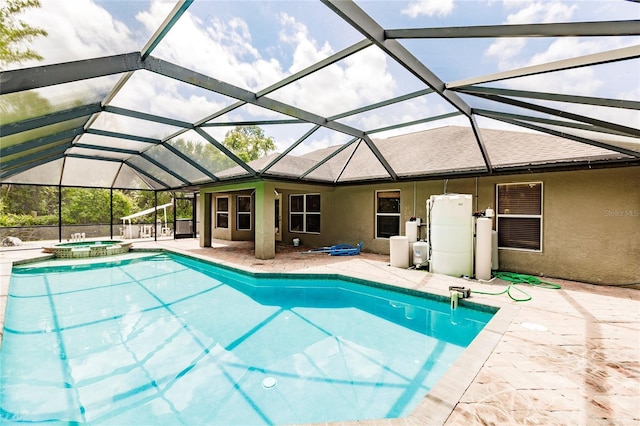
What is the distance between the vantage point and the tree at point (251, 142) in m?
25.5

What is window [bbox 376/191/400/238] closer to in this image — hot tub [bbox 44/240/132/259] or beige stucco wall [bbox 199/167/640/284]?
beige stucco wall [bbox 199/167/640/284]

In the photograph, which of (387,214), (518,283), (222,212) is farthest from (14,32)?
(222,212)

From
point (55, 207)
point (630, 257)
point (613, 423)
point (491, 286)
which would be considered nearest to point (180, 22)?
point (613, 423)

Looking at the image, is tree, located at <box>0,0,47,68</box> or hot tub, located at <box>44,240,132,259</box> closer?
tree, located at <box>0,0,47,68</box>

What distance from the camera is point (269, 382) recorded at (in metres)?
3.13

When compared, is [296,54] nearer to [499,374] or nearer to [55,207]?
[499,374]

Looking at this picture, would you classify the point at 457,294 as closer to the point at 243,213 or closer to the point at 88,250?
A: the point at 243,213

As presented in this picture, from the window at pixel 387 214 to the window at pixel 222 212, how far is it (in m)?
8.16

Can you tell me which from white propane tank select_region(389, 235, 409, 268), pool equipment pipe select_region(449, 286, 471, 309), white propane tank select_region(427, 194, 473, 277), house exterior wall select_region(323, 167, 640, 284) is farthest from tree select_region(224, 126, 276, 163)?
pool equipment pipe select_region(449, 286, 471, 309)

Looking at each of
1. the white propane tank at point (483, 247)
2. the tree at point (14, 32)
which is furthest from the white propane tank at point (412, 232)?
the tree at point (14, 32)

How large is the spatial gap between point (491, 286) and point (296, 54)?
18.7 feet

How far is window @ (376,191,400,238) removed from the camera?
9.23 m

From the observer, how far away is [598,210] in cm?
→ 581

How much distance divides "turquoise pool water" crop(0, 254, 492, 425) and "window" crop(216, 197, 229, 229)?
7.62 meters
